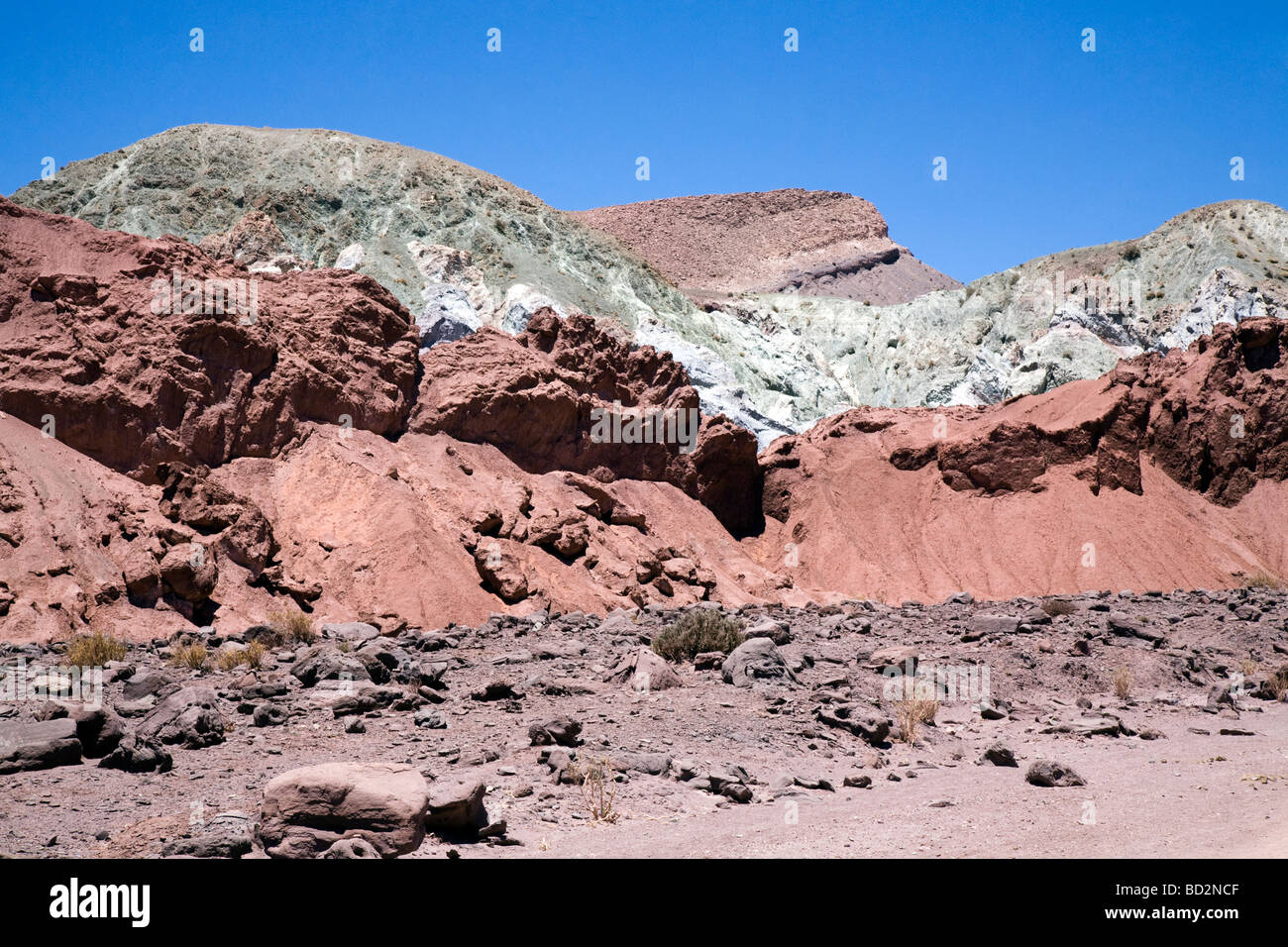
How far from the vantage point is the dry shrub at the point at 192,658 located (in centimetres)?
1307

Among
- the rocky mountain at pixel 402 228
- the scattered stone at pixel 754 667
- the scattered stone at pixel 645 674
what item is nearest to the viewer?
the scattered stone at pixel 645 674

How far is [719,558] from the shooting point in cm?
2967

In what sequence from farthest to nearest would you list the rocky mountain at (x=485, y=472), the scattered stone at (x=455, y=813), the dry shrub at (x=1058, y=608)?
1. the rocky mountain at (x=485, y=472)
2. the dry shrub at (x=1058, y=608)
3. the scattered stone at (x=455, y=813)

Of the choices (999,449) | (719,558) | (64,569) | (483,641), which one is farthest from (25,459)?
(999,449)

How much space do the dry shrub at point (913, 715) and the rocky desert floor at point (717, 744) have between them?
0.04 m

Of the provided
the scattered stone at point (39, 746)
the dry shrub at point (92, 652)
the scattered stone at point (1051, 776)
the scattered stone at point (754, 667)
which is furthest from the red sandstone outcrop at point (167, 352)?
the scattered stone at point (1051, 776)

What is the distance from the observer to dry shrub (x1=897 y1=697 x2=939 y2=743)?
1000 centimetres

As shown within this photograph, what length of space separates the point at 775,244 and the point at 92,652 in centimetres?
10287

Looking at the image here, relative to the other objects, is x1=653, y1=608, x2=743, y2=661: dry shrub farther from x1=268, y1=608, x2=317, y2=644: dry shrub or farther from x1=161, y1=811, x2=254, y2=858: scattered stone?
x1=161, y1=811, x2=254, y2=858: scattered stone

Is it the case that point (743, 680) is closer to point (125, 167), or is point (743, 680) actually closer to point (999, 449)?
point (999, 449)

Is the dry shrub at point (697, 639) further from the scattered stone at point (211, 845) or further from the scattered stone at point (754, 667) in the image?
the scattered stone at point (211, 845)

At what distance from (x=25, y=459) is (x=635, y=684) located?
13.8m

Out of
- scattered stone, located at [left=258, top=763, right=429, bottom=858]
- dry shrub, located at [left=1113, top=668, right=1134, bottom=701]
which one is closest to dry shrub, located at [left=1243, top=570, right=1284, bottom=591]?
dry shrub, located at [left=1113, top=668, right=1134, bottom=701]

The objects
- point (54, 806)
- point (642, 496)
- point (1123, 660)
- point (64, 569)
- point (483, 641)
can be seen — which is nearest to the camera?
point (54, 806)
